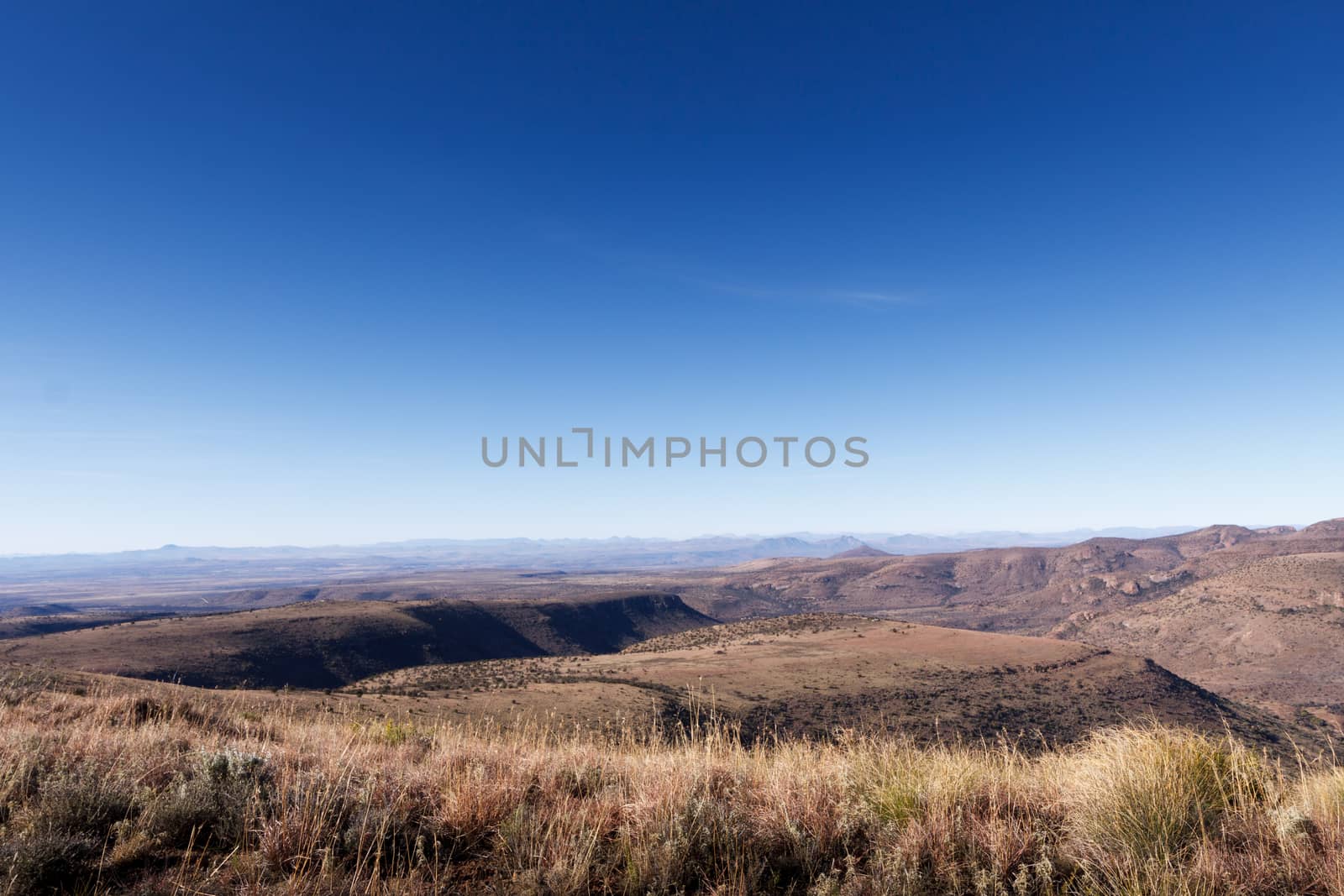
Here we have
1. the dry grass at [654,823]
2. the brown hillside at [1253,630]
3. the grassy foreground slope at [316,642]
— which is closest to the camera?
the dry grass at [654,823]

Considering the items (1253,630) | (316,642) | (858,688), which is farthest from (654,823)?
(1253,630)

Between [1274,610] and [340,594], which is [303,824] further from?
[340,594]

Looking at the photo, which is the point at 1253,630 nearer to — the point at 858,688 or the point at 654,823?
the point at 858,688

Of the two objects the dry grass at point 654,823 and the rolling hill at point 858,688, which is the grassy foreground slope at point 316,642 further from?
the dry grass at point 654,823

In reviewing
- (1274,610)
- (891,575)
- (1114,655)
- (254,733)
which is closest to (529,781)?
(254,733)

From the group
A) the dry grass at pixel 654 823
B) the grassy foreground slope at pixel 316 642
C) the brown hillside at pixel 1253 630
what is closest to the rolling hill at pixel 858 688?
the dry grass at pixel 654 823
